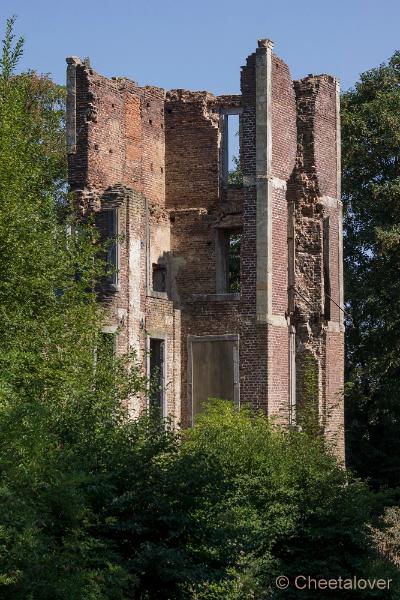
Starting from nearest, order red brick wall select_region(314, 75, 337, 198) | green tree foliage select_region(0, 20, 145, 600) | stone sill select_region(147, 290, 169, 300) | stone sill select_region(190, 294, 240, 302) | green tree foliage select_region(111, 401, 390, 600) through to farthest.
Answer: green tree foliage select_region(0, 20, 145, 600) → green tree foliage select_region(111, 401, 390, 600) → stone sill select_region(147, 290, 169, 300) → stone sill select_region(190, 294, 240, 302) → red brick wall select_region(314, 75, 337, 198)

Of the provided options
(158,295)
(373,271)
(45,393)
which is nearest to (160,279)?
(158,295)

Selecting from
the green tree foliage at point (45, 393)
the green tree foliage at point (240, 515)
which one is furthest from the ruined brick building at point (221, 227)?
the green tree foliage at point (45, 393)

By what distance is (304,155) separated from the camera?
29.4 m

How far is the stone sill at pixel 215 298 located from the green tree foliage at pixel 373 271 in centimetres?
644

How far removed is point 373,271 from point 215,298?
7.39 metres

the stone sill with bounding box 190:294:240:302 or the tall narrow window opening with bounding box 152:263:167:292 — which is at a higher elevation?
the tall narrow window opening with bounding box 152:263:167:292

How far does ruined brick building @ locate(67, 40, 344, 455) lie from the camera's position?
27266 mm

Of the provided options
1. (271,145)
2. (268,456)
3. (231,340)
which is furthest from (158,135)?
(268,456)
